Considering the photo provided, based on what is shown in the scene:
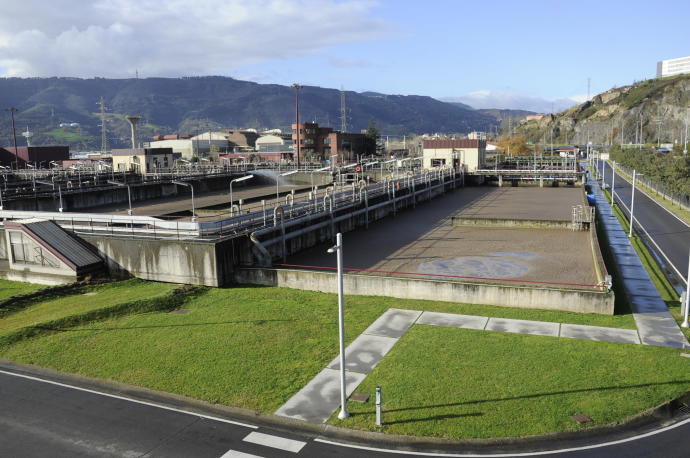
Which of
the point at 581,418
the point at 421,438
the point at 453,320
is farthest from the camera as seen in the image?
the point at 453,320

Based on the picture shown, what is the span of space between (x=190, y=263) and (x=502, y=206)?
33.9m

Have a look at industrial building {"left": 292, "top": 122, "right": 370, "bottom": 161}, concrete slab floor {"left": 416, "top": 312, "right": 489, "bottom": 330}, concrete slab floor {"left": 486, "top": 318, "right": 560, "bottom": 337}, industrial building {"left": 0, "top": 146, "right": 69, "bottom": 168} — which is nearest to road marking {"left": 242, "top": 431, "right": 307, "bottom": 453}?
concrete slab floor {"left": 416, "top": 312, "right": 489, "bottom": 330}

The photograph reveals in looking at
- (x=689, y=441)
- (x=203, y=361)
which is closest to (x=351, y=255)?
(x=203, y=361)

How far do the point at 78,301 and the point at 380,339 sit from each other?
13.6 meters

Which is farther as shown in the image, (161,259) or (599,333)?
(161,259)

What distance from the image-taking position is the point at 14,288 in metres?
26.0

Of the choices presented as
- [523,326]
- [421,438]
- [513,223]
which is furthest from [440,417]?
[513,223]

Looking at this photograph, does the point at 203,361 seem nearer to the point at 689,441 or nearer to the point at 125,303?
the point at 125,303

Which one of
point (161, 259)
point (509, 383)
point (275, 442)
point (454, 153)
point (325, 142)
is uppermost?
point (325, 142)

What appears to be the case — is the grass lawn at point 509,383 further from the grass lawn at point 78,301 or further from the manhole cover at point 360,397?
the grass lawn at point 78,301

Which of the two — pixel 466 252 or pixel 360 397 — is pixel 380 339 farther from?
pixel 466 252

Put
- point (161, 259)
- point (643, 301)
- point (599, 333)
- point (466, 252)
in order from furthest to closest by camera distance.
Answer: point (466, 252) → point (161, 259) → point (643, 301) → point (599, 333)

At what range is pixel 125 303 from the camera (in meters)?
21.8

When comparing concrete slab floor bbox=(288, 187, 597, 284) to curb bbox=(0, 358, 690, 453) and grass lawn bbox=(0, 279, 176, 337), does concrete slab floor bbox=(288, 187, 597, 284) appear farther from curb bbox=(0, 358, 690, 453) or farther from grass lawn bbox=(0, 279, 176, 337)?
curb bbox=(0, 358, 690, 453)
